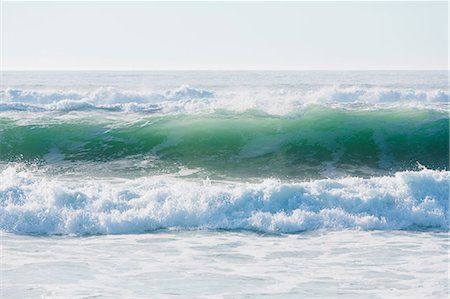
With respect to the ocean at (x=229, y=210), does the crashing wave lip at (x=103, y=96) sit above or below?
above

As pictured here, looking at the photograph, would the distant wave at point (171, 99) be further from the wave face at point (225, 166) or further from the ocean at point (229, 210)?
the ocean at point (229, 210)

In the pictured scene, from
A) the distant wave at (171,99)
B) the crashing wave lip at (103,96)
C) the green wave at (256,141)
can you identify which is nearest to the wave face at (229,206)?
the green wave at (256,141)

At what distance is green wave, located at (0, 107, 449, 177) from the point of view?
17203 millimetres

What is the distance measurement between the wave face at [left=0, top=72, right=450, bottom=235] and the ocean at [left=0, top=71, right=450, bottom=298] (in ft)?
0.12

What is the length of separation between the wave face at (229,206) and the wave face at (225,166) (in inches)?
0.9

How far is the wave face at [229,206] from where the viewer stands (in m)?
10.4

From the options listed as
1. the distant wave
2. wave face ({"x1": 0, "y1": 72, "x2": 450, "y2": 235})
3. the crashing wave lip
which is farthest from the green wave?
the crashing wave lip

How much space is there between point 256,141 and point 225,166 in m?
2.78

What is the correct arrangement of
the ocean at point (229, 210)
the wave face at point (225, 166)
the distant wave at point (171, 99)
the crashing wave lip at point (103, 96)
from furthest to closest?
the crashing wave lip at point (103, 96) < the distant wave at point (171, 99) < the wave face at point (225, 166) < the ocean at point (229, 210)

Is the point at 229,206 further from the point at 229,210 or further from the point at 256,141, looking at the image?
the point at 256,141

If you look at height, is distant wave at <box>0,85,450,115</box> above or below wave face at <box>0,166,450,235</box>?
above

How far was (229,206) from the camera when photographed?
10914 millimetres

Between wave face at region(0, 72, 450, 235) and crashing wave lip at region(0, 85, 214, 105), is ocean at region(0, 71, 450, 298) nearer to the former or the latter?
wave face at region(0, 72, 450, 235)

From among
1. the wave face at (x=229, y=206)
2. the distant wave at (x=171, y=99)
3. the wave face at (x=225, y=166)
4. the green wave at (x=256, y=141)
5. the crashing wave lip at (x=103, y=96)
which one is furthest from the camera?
the crashing wave lip at (x=103, y=96)
